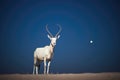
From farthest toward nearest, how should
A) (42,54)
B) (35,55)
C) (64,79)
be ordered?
(35,55) < (42,54) < (64,79)

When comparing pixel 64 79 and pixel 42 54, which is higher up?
pixel 42 54

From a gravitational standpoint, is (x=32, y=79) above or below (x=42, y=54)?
below

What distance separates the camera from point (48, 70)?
12.2 metres

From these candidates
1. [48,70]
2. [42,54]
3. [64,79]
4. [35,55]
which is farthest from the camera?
[35,55]

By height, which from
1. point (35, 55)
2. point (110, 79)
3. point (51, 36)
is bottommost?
point (110, 79)

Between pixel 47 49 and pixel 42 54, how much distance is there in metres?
0.43

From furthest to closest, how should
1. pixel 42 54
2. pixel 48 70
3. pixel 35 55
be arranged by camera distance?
pixel 35 55
pixel 42 54
pixel 48 70

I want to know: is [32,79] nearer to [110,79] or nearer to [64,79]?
[64,79]

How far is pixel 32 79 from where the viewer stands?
8.25m

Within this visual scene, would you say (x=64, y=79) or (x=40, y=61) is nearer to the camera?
(x=64, y=79)

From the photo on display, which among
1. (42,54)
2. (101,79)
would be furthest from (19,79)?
(42,54)

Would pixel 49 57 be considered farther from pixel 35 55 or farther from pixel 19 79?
pixel 19 79

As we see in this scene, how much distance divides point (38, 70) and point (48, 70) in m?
2.01

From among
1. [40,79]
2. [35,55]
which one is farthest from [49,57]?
[40,79]
